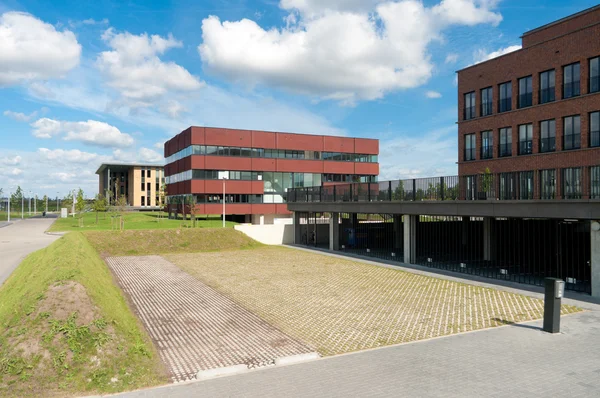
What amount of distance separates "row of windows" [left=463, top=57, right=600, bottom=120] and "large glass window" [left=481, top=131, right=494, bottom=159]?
4.89 feet

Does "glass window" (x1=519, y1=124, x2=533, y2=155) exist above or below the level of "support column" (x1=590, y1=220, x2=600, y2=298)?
above

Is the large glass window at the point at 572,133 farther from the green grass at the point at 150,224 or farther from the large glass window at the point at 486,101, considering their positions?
the green grass at the point at 150,224

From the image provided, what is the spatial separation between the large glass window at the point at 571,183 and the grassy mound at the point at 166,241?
23.1 m

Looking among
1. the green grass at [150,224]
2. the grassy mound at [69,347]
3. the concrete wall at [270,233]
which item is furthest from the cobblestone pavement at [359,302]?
the green grass at [150,224]

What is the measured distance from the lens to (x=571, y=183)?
1534cm

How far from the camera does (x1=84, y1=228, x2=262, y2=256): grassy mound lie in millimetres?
30953

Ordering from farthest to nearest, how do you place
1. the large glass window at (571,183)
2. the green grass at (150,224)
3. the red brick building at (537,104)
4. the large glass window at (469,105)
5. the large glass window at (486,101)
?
the green grass at (150,224) → the large glass window at (469,105) → the large glass window at (486,101) → the red brick building at (537,104) → the large glass window at (571,183)

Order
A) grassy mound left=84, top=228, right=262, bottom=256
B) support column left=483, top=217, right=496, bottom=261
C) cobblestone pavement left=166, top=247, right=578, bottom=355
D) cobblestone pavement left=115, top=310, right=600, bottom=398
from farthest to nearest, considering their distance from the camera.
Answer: grassy mound left=84, top=228, right=262, bottom=256
support column left=483, top=217, right=496, bottom=261
cobblestone pavement left=166, top=247, right=578, bottom=355
cobblestone pavement left=115, top=310, right=600, bottom=398

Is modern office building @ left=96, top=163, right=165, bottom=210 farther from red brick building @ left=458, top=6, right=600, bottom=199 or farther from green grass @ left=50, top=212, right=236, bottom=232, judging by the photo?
red brick building @ left=458, top=6, right=600, bottom=199

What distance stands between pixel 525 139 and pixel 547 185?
1440 cm

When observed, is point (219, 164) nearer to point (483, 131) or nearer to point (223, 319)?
point (483, 131)

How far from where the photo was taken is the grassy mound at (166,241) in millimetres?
30953

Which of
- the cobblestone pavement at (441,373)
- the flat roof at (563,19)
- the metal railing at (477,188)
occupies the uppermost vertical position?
the flat roof at (563,19)

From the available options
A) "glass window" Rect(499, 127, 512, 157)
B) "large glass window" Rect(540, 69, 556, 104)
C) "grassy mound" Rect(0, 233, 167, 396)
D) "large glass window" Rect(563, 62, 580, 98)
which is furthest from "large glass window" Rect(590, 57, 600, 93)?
"grassy mound" Rect(0, 233, 167, 396)
